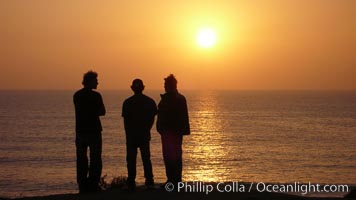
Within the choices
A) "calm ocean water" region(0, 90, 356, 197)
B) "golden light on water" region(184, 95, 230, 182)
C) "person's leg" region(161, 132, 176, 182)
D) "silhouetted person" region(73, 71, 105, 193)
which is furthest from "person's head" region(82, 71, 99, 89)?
"golden light on water" region(184, 95, 230, 182)

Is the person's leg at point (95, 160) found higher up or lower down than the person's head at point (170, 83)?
lower down

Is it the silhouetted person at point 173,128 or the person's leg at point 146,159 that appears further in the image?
the silhouetted person at point 173,128

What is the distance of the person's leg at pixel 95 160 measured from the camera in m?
9.95

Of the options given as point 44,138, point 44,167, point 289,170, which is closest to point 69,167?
point 44,167

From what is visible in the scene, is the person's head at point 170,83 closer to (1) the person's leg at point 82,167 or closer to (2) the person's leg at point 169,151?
(2) the person's leg at point 169,151

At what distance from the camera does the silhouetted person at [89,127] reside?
392 inches

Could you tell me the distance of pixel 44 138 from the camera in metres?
69.2

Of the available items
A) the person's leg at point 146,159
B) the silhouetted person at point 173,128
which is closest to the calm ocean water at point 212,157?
the person's leg at point 146,159

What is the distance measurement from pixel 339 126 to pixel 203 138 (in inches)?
1089

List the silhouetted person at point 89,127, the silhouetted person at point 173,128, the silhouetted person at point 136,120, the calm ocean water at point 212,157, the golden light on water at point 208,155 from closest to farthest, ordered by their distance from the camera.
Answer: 1. the silhouetted person at point 89,127
2. the silhouetted person at point 136,120
3. the silhouetted person at point 173,128
4. the calm ocean water at point 212,157
5. the golden light on water at point 208,155

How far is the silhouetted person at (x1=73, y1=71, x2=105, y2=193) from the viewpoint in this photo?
995 centimetres

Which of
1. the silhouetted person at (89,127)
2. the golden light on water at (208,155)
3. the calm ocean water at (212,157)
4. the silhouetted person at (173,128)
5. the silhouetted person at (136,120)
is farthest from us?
the golden light on water at (208,155)

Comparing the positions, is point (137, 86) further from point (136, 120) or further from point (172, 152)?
point (172, 152)

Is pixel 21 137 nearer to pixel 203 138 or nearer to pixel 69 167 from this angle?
pixel 203 138
